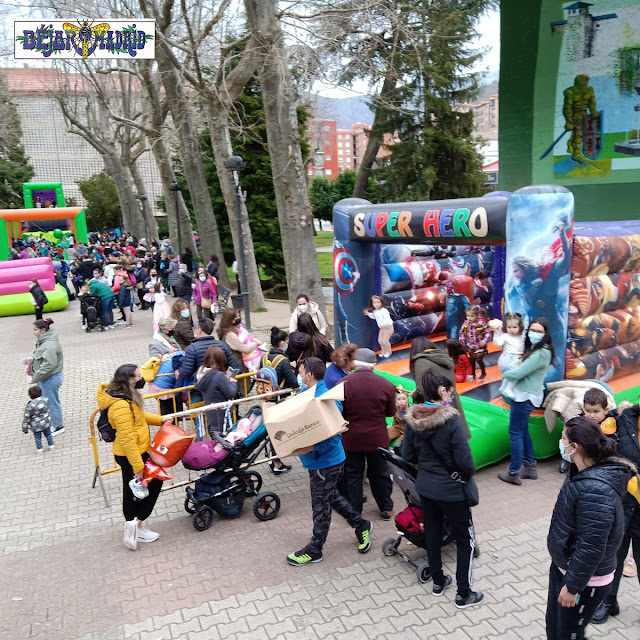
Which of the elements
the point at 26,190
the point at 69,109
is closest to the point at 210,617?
the point at 69,109

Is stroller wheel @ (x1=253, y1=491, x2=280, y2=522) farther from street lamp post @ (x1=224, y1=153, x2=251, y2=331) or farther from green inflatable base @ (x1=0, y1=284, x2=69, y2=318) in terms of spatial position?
green inflatable base @ (x1=0, y1=284, x2=69, y2=318)

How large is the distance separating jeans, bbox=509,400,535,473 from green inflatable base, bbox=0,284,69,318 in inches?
644

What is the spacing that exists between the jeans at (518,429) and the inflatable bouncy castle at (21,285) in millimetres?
16362

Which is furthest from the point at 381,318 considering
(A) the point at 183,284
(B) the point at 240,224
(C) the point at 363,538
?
(A) the point at 183,284

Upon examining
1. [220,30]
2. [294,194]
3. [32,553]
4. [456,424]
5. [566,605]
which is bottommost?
[32,553]

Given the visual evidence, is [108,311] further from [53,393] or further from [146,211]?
[146,211]

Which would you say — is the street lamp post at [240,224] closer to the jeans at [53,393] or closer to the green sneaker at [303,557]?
the jeans at [53,393]

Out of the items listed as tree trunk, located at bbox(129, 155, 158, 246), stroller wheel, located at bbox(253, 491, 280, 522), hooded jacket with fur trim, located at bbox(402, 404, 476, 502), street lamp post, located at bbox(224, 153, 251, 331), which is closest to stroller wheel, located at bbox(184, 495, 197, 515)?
stroller wheel, located at bbox(253, 491, 280, 522)

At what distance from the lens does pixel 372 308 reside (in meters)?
8.64

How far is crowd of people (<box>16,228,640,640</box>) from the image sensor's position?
304cm

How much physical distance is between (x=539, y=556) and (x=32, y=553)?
417 centimetres

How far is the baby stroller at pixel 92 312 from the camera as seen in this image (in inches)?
601

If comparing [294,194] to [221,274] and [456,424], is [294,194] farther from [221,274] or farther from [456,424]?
[456,424]

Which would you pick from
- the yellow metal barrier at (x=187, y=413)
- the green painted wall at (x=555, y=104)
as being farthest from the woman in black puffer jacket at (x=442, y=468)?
the green painted wall at (x=555, y=104)
